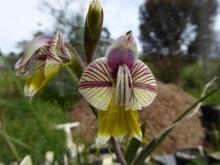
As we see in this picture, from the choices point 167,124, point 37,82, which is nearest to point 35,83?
point 37,82

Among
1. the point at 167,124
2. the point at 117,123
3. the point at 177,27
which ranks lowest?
the point at 177,27

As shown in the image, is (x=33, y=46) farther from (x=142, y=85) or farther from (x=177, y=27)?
(x=177, y=27)

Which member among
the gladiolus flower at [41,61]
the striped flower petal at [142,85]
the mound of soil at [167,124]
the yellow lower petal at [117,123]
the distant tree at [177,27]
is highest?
the gladiolus flower at [41,61]

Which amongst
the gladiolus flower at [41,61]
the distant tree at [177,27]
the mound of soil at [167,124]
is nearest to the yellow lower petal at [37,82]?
the gladiolus flower at [41,61]

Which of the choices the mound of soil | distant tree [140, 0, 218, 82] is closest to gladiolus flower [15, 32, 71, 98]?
the mound of soil

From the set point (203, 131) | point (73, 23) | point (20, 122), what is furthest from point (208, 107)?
point (73, 23)

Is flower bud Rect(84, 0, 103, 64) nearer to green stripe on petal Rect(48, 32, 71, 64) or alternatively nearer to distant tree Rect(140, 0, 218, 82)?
green stripe on petal Rect(48, 32, 71, 64)

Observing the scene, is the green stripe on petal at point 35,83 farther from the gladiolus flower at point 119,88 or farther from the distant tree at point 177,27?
the distant tree at point 177,27
